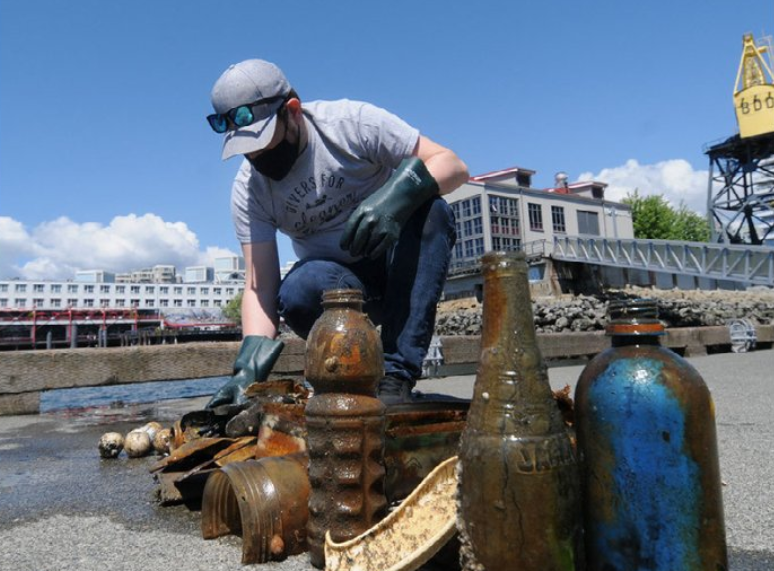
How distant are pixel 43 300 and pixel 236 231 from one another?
9673 cm

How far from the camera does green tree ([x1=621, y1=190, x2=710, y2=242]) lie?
43125 mm

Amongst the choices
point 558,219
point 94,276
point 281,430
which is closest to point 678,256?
point 558,219

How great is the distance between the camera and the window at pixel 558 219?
4009 centimetres

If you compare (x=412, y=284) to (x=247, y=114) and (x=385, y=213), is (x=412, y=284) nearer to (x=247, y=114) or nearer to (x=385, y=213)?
(x=385, y=213)

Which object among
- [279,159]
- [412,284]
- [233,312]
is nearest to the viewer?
[412,284]

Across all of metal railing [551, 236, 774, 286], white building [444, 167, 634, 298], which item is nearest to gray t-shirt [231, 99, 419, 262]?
metal railing [551, 236, 774, 286]

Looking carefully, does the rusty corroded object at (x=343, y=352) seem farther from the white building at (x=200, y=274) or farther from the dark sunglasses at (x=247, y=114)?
the white building at (x=200, y=274)

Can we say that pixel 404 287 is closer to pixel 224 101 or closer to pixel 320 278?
pixel 320 278

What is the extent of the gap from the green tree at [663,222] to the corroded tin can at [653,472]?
4663 cm

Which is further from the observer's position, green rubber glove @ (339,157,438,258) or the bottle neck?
green rubber glove @ (339,157,438,258)

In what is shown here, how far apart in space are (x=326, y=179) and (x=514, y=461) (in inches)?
69.7

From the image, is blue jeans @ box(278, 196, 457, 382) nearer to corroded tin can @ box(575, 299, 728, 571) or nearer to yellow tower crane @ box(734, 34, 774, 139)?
corroded tin can @ box(575, 299, 728, 571)

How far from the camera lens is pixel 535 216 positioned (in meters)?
39.2

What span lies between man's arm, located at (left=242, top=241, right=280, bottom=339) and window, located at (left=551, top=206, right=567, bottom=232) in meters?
39.6
